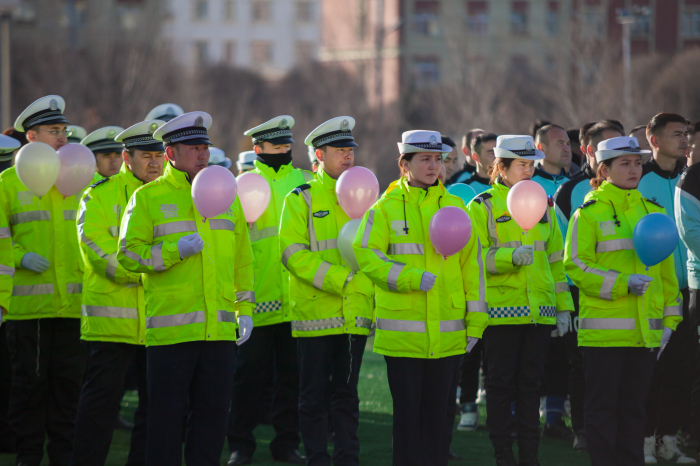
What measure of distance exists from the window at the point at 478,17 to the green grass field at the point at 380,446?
5974 centimetres

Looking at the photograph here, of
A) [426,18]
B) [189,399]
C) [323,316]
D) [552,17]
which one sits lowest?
[189,399]

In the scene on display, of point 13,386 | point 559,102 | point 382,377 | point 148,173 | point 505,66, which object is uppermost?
point 505,66

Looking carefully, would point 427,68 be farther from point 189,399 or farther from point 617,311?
point 189,399

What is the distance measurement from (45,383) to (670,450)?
5.12m

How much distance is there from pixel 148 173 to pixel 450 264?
2420 mm

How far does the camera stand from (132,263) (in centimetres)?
535

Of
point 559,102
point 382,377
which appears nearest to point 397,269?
point 382,377

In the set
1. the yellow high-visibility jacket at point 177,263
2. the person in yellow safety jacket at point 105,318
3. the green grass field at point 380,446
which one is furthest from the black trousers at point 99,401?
the green grass field at point 380,446

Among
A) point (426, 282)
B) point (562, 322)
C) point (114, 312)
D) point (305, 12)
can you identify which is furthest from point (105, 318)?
point (305, 12)

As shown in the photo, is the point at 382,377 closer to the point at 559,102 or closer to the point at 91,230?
the point at 91,230

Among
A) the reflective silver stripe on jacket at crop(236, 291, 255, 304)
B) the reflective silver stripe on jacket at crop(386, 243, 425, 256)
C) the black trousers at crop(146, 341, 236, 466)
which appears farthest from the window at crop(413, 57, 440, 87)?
the black trousers at crop(146, 341, 236, 466)

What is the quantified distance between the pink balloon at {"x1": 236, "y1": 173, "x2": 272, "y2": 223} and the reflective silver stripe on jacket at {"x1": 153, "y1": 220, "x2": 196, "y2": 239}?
5.80ft

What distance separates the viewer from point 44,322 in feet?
22.5

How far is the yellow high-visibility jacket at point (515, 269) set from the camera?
664 cm
